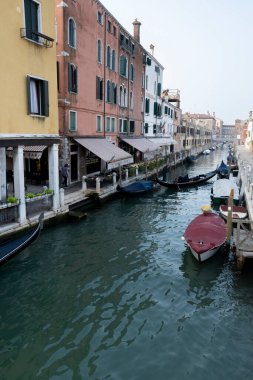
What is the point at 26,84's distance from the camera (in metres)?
11.8

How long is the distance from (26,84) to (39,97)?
990mm

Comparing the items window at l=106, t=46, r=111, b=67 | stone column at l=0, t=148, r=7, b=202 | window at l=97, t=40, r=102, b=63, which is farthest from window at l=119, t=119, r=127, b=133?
stone column at l=0, t=148, r=7, b=202

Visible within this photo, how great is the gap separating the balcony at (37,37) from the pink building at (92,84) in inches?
165

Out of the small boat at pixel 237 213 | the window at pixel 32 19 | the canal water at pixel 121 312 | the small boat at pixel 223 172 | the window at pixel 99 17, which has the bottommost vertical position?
the canal water at pixel 121 312

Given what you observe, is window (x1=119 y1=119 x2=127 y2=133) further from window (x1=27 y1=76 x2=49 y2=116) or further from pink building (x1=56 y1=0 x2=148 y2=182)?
window (x1=27 y1=76 x2=49 y2=116)

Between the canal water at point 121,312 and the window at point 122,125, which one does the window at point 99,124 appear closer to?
the window at point 122,125

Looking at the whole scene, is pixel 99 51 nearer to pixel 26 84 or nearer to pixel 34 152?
pixel 34 152

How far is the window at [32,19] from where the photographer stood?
1162 centimetres

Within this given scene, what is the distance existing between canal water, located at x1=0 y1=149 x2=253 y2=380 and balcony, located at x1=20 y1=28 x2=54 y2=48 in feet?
23.5

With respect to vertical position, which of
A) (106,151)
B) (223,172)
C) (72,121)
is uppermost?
(72,121)

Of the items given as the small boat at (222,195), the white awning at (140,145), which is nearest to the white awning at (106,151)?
the white awning at (140,145)

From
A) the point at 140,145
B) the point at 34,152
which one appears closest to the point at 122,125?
the point at 140,145

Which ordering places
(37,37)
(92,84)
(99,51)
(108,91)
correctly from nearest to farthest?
(37,37), (92,84), (99,51), (108,91)

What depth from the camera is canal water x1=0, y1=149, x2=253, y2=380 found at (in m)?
5.93
